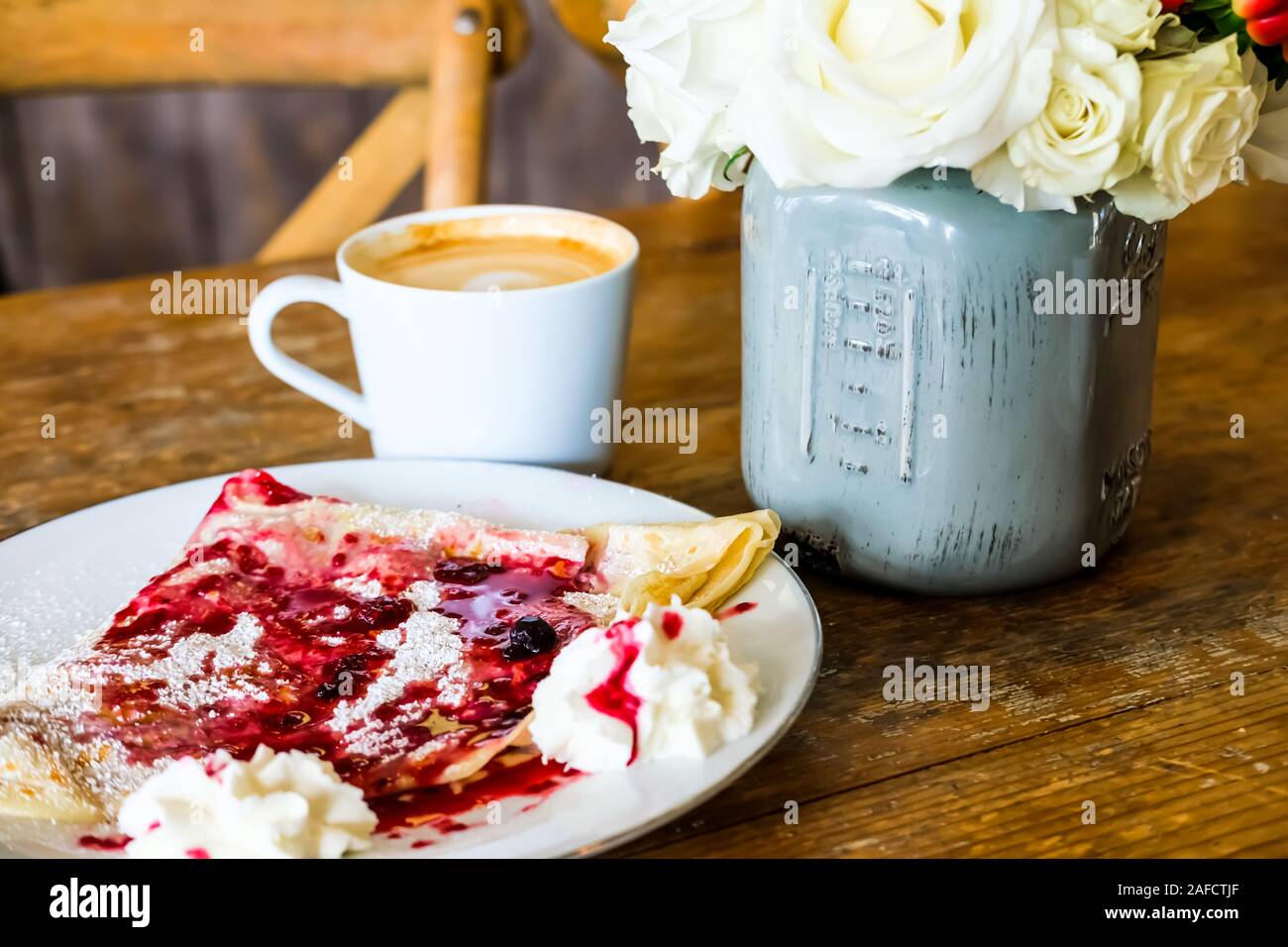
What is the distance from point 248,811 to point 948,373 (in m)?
0.39

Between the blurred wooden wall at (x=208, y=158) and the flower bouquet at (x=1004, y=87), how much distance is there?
73.3 inches

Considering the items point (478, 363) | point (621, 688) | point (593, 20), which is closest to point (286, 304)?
point (478, 363)

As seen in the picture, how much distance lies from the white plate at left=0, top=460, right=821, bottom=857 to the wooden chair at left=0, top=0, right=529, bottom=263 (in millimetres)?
835

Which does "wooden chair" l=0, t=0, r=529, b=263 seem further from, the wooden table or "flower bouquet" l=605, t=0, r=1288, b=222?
"flower bouquet" l=605, t=0, r=1288, b=222

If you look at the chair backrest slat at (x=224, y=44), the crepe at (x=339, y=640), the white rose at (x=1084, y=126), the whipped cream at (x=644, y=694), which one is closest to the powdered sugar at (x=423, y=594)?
the crepe at (x=339, y=640)

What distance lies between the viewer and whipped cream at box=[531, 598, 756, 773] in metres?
0.54

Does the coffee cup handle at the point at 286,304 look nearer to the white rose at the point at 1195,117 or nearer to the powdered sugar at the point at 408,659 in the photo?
the powdered sugar at the point at 408,659

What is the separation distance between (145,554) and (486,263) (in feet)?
1.04

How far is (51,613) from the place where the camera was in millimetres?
694

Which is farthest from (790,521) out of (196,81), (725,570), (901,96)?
(196,81)

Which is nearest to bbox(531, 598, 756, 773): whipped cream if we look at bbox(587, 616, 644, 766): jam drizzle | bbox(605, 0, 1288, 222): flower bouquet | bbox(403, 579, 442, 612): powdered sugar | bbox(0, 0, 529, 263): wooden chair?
bbox(587, 616, 644, 766): jam drizzle

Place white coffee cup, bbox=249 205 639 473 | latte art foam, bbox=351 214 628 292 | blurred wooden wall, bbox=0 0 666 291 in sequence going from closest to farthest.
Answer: white coffee cup, bbox=249 205 639 473
latte art foam, bbox=351 214 628 292
blurred wooden wall, bbox=0 0 666 291

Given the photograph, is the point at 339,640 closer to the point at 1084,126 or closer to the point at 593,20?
the point at 1084,126
